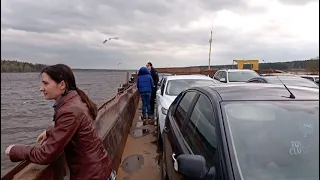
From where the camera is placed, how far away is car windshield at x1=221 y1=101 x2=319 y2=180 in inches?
84.6

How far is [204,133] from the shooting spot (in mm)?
2816

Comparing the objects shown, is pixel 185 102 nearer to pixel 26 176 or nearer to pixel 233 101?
pixel 233 101

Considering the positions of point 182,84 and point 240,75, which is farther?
point 240,75

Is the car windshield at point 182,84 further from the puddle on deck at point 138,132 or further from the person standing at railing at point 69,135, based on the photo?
the person standing at railing at point 69,135

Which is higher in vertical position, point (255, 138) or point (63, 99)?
point (63, 99)

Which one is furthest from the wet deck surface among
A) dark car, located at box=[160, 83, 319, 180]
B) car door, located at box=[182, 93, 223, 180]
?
dark car, located at box=[160, 83, 319, 180]

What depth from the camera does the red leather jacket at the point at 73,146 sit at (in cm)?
228

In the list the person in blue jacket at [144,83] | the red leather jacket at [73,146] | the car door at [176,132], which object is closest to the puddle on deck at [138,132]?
the person in blue jacket at [144,83]

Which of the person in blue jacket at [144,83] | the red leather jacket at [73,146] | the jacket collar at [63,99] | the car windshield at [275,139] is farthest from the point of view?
the person in blue jacket at [144,83]

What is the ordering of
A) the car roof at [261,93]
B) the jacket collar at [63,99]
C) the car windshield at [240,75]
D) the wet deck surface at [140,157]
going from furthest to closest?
the car windshield at [240,75] → the wet deck surface at [140,157] → the car roof at [261,93] → the jacket collar at [63,99]

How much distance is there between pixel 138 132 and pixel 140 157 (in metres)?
2.51

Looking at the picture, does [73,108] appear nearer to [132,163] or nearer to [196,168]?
[196,168]

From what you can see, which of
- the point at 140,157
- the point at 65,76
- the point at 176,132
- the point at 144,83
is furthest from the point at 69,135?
the point at 144,83

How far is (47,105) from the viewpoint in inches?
815
